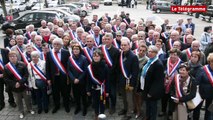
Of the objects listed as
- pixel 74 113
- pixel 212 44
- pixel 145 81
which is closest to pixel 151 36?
pixel 212 44

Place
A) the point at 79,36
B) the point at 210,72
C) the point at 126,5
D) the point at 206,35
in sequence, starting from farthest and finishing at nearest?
1. the point at 126,5
2. the point at 206,35
3. the point at 79,36
4. the point at 210,72

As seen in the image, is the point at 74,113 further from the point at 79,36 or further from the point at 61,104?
the point at 79,36

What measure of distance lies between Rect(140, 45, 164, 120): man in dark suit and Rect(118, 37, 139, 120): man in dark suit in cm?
27

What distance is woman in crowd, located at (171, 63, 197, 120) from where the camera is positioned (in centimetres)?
516

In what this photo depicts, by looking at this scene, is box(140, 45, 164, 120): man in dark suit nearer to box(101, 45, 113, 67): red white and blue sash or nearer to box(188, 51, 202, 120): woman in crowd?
box(188, 51, 202, 120): woman in crowd

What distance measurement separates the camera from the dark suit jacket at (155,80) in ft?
17.4

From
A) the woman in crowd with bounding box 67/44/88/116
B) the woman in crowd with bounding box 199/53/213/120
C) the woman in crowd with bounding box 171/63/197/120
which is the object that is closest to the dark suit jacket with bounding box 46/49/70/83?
the woman in crowd with bounding box 67/44/88/116

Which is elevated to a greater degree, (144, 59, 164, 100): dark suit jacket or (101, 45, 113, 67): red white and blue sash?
(101, 45, 113, 67): red white and blue sash

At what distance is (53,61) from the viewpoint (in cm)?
625

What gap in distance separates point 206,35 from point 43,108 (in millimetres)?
5879

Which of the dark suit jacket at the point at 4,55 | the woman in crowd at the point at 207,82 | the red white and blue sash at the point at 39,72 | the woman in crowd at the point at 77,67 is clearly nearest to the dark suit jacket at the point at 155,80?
the woman in crowd at the point at 207,82

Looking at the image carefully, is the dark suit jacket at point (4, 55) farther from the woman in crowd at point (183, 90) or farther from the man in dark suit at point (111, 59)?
the woman in crowd at point (183, 90)

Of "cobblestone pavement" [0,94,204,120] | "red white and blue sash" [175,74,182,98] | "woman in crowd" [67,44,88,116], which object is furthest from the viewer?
"cobblestone pavement" [0,94,204,120]

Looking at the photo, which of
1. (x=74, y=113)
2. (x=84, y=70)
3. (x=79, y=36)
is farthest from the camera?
(x=79, y=36)
